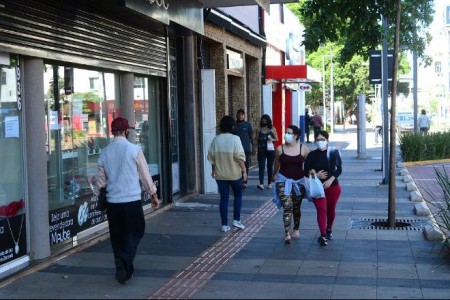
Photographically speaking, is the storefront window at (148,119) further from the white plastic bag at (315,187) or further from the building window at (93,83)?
the white plastic bag at (315,187)

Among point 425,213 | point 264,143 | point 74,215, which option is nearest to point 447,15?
point 264,143

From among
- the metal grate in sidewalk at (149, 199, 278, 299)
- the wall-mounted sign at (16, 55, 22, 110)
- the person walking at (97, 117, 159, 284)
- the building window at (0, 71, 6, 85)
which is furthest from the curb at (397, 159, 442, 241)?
the building window at (0, 71, 6, 85)

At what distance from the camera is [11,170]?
25.7 feet

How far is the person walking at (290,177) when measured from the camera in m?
9.41

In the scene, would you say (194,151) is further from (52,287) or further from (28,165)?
(52,287)

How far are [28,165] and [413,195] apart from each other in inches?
326

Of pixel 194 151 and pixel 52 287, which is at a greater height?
pixel 194 151

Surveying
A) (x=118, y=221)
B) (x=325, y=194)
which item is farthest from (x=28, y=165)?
(x=325, y=194)

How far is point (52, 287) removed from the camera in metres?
7.14

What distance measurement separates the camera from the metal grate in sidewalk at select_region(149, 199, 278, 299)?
689cm

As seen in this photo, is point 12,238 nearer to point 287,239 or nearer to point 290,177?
point 287,239

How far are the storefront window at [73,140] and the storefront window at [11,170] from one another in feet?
2.32

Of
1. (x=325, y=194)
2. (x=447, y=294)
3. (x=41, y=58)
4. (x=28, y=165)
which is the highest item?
(x=41, y=58)

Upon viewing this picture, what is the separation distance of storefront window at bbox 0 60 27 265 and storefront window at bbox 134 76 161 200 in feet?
13.8
